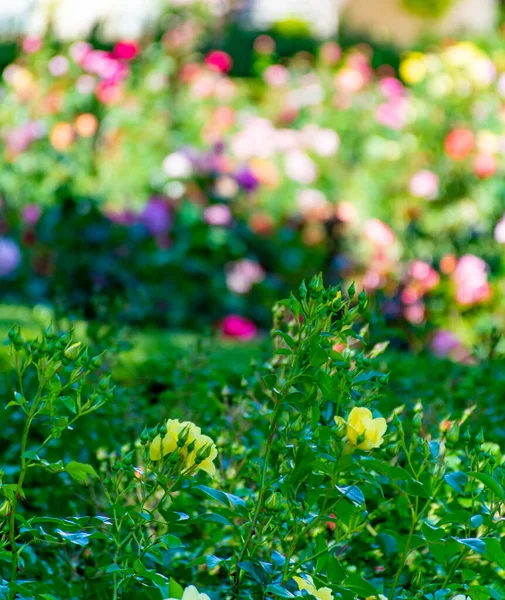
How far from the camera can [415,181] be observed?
18.6 ft

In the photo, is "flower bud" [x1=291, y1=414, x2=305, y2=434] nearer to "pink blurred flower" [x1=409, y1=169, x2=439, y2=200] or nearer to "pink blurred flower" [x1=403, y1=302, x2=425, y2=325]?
"pink blurred flower" [x1=403, y1=302, x2=425, y2=325]

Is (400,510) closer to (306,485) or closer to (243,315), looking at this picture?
(306,485)

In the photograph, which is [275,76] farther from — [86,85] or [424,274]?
[424,274]

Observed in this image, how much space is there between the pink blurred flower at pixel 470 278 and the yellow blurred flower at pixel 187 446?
153 inches

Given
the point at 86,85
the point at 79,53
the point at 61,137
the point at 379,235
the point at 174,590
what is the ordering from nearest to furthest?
the point at 174,590
the point at 379,235
the point at 61,137
the point at 86,85
the point at 79,53

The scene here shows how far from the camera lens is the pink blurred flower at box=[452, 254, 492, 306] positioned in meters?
4.99

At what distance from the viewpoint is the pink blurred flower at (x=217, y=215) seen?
5.08 m

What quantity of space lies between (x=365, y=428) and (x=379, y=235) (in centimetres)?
413

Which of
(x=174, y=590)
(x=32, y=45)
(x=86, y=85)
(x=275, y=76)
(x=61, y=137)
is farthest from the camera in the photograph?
(x=275, y=76)

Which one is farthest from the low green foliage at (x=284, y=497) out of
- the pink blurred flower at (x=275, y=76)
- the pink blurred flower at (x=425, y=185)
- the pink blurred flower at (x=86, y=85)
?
the pink blurred flower at (x=275, y=76)

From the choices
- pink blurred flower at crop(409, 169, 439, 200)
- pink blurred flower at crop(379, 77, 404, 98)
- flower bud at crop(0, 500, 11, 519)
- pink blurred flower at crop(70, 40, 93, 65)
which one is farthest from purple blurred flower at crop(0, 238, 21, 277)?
flower bud at crop(0, 500, 11, 519)

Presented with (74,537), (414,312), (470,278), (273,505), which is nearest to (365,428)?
(273,505)

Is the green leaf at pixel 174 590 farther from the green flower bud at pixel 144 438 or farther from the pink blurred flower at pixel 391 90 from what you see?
the pink blurred flower at pixel 391 90

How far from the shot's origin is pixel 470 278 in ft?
16.4
